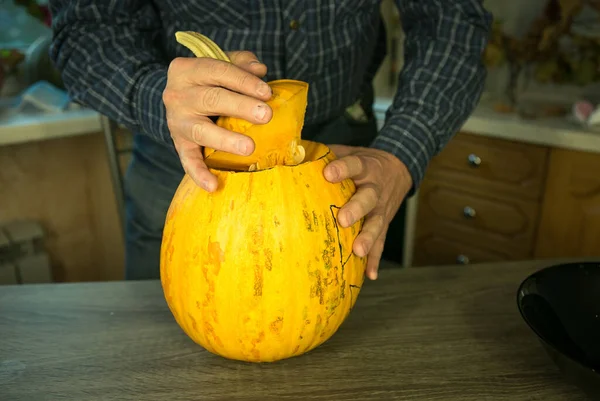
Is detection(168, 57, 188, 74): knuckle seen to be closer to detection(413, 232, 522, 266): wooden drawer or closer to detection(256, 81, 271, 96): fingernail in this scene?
detection(256, 81, 271, 96): fingernail

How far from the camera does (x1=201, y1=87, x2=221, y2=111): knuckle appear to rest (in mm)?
561

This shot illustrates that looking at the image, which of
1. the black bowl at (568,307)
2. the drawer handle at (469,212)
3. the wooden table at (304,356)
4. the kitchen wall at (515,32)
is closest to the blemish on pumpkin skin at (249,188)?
the wooden table at (304,356)

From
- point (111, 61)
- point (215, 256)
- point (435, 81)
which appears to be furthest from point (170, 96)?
point (435, 81)

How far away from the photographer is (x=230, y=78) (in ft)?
1.82

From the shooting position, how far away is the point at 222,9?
0.89 m

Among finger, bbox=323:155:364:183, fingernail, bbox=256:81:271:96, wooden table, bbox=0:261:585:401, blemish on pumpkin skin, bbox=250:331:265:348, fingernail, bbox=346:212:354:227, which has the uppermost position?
fingernail, bbox=256:81:271:96

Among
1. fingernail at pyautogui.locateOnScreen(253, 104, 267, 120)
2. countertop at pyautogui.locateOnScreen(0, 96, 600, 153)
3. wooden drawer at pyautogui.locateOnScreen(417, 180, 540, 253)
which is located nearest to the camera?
fingernail at pyautogui.locateOnScreen(253, 104, 267, 120)

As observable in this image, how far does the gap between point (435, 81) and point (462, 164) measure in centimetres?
112

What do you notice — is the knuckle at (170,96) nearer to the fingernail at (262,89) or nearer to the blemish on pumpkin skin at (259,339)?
the fingernail at (262,89)

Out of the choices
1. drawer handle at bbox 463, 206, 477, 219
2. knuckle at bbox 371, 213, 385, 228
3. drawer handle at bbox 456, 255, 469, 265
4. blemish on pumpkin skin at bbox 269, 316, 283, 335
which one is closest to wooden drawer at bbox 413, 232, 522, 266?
drawer handle at bbox 456, 255, 469, 265

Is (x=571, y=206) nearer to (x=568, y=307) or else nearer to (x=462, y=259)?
(x=462, y=259)

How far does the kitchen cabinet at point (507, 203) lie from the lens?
1.74m

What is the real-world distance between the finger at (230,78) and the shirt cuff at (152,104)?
211 mm

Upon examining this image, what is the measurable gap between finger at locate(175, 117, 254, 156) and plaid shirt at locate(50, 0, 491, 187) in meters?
0.21
